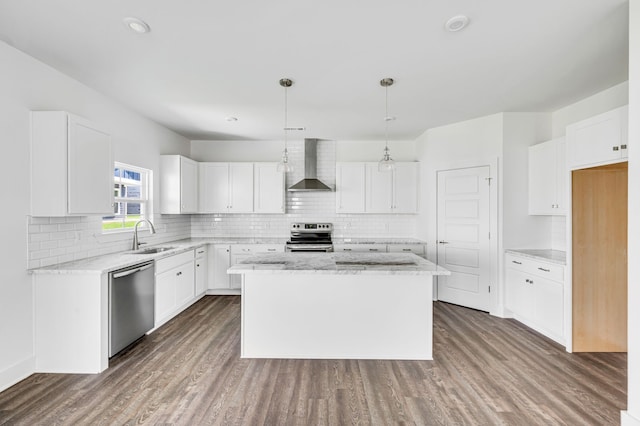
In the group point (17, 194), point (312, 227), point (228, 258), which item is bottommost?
point (228, 258)

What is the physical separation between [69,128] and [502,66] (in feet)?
12.9

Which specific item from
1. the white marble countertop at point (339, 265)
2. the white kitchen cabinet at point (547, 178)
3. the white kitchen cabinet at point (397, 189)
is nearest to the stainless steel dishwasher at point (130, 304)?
the white marble countertop at point (339, 265)

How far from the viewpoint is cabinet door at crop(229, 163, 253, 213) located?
211 inches

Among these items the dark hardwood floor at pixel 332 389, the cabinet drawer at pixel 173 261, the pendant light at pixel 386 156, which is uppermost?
the pendant light at pixel 386 156

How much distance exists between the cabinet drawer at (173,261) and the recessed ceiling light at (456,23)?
3754 millimetres

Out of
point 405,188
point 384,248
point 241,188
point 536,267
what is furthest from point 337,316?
point 241,188

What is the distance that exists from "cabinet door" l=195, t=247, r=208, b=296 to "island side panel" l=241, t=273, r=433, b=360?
2152mm

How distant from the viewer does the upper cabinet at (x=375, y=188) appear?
5.36m

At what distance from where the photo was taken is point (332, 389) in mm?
2395

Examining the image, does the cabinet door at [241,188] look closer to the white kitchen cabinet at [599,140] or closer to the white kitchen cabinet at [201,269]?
the white kitchen cabinet at [201,269]

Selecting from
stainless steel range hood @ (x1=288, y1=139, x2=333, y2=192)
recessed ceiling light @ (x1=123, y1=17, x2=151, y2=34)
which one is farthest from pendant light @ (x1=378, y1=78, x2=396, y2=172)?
Result: recessed ceiling light @ (x1=123, y1=17, x2=151, y2=34)

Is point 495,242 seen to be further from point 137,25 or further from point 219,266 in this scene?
point 137,25
